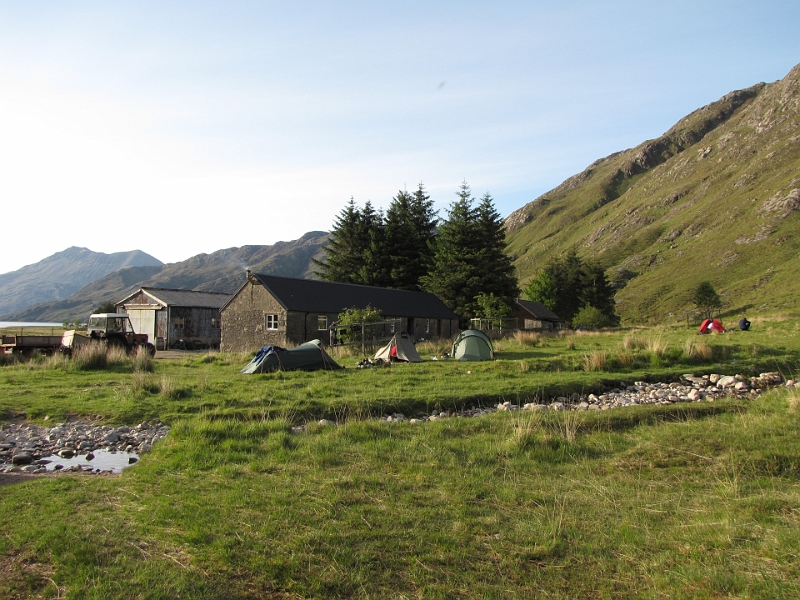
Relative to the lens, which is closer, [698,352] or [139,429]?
[139,429]

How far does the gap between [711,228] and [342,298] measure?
101 meters

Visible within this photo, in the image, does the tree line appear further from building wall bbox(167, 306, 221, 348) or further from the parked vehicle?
the parked vehicle

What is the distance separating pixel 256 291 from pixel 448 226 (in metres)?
21.8

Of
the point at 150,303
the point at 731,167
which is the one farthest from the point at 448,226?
the point at 731,167

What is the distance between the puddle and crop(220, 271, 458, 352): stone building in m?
24.6

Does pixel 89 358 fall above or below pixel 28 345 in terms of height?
below

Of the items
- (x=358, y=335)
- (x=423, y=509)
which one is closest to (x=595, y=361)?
(x=358, y=335)

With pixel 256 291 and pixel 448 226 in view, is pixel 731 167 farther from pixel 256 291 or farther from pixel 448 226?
pixel 256 291

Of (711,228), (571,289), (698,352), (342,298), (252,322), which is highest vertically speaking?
(711,228)

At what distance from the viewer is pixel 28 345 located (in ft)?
80.0

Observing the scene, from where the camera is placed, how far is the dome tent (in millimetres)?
23797

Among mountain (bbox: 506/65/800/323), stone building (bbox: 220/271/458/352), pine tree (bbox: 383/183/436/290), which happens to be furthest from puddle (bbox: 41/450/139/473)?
mountain (bbox: 506/65/800/323)

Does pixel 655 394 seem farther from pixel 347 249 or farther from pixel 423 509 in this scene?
pixel 347 249

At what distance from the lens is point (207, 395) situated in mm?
14602
